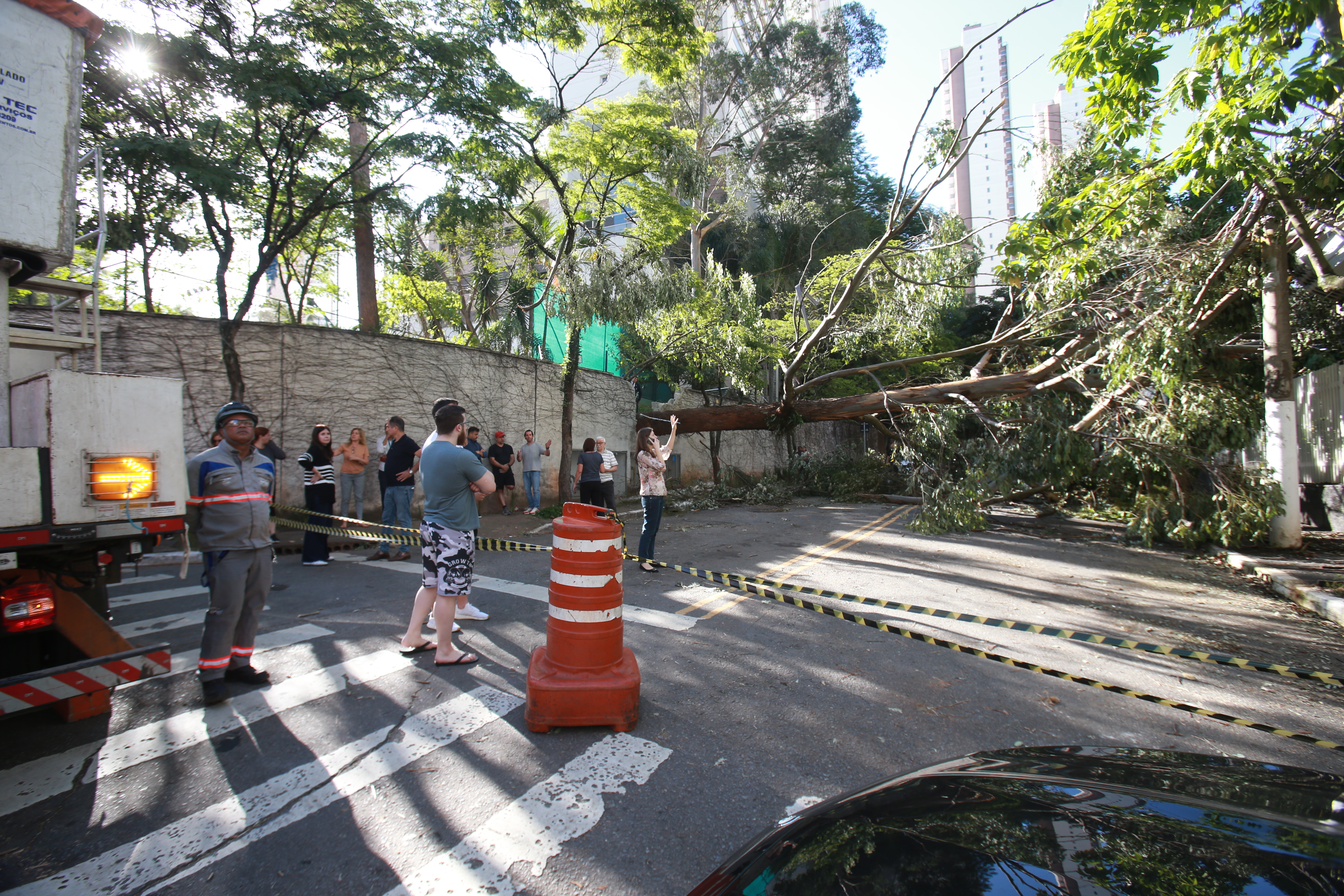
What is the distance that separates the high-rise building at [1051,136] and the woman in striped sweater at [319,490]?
417 inches

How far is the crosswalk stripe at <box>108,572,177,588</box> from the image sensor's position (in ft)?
22.5

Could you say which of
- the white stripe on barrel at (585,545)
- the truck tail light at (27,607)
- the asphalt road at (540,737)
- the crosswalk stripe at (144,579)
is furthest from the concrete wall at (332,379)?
the white stripe on barrel at (585,545)

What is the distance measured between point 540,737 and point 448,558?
1489mm

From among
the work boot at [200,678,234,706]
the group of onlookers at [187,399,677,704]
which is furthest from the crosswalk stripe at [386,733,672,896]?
the work boot at [200,678,234,706]


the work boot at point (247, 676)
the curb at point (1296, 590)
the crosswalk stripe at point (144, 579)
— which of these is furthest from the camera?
the crosswalk stripe at point (144, 579)

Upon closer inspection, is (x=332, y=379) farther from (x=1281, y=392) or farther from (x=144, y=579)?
(x=1281, y=392)

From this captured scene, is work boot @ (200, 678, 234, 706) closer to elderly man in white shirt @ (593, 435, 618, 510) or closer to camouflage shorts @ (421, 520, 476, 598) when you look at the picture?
camouflage shorts @ (421, 520, 476, 598)

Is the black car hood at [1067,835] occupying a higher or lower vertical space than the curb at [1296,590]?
higher

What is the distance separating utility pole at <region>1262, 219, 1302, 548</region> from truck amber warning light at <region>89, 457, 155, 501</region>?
40.2 feet

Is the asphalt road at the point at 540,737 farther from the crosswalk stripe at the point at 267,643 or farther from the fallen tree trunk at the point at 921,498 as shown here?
the fallen tree trunk at the point at 921,498

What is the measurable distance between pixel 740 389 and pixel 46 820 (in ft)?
48.5

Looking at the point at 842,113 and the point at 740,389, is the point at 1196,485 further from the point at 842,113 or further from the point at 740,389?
the point at 842,113


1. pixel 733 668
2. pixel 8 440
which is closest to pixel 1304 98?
pixel 733 668

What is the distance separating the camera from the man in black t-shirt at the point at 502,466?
12.0 meters
